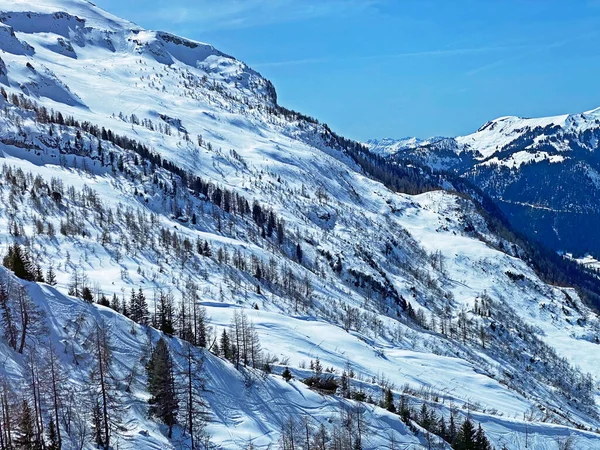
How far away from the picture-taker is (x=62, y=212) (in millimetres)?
142625

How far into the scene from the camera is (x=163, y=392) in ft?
164

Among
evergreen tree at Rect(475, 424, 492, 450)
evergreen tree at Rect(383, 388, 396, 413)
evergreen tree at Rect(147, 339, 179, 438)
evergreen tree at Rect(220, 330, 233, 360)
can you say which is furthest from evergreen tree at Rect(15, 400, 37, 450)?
evergreen tree at Rect(475, 424, 492, 450)

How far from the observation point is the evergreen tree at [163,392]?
50.0 m

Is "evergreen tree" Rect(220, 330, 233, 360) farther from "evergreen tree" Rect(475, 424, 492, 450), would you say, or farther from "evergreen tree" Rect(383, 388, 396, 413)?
"evergreen tree" Rect(475, 424, 492, 450)

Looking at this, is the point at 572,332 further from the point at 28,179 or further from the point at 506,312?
the point at 28,179

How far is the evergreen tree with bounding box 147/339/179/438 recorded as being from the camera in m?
50.0

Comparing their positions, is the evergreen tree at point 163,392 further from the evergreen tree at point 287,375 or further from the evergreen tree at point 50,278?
the evergreen tree at point 50,278

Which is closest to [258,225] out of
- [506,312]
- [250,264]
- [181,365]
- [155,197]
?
[155,197]

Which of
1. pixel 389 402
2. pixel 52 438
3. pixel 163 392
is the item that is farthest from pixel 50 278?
pixel 389 402

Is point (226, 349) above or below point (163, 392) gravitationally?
above

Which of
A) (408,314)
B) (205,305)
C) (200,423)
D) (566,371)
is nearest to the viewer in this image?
(200,423)

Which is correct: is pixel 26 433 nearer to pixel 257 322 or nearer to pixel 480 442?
pixel 480 442

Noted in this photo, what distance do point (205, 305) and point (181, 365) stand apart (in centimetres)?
3988

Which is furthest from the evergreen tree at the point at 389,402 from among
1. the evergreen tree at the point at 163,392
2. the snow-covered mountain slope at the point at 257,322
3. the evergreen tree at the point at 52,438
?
the evergreen tree at the point at 52,438
